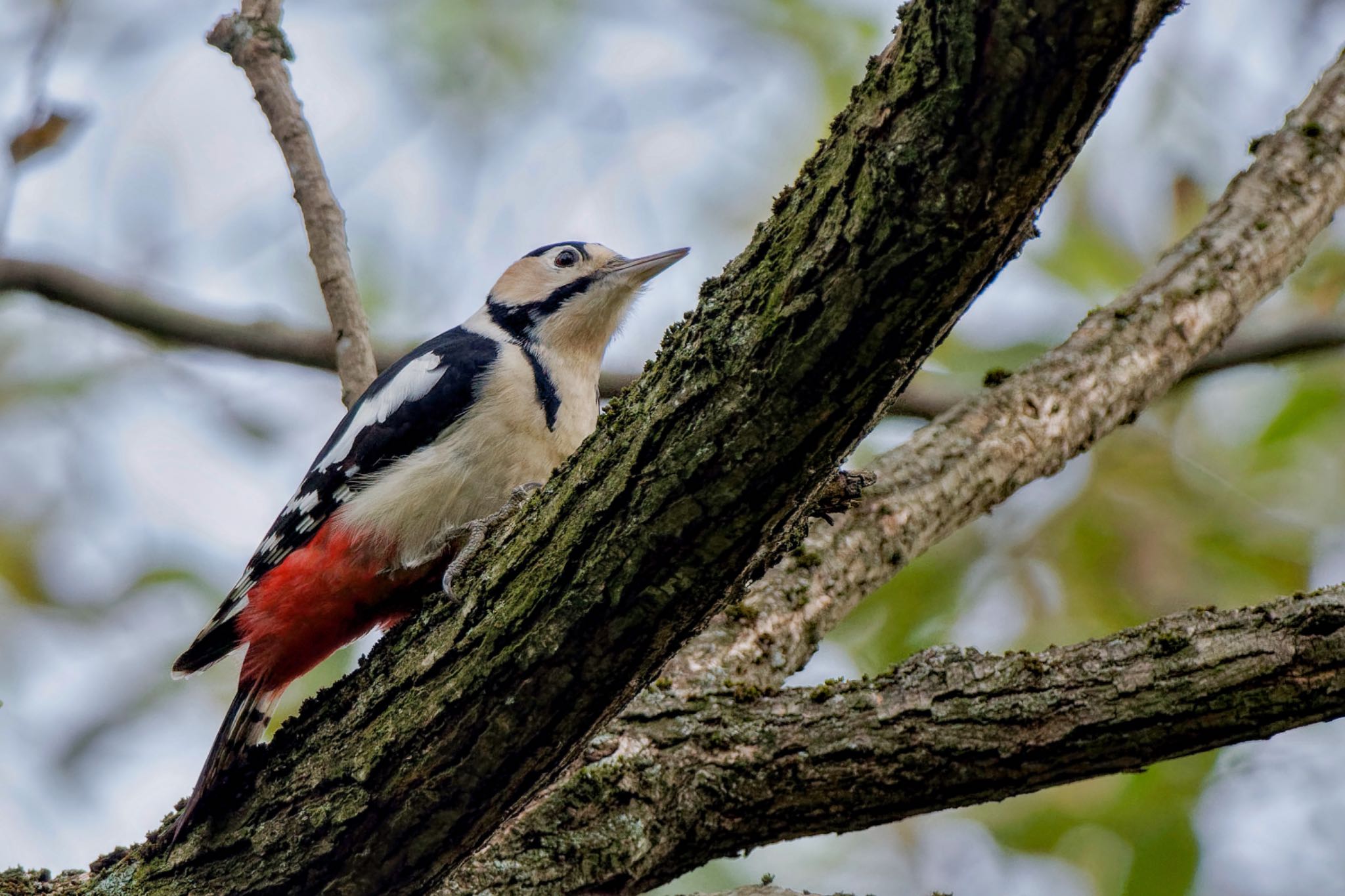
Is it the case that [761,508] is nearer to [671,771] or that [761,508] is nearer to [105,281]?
[671,771]

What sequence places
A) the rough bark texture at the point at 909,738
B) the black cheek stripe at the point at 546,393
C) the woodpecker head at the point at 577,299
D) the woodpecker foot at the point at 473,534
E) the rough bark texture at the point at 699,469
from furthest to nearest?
the woodpecker head at the point at 577,299 < the black cheek stripe at the point at 546,393 < the woodpecker foot at the point at 473,534 < the rough bark texture at the point at 909,738 < the rough bark texture at the point at 699,469

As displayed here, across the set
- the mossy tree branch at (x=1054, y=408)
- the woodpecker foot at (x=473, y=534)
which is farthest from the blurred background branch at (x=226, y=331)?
the woodpecker foot at (x=473, y=534)

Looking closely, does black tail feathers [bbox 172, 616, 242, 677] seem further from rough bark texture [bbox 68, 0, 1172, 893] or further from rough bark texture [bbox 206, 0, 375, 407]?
rough bark texture [bbox 206, 0, 375, 407]

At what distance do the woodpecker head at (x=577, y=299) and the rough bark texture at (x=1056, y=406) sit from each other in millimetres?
1051

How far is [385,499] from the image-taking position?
3.28 m

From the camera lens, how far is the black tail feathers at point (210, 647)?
3.48 metres

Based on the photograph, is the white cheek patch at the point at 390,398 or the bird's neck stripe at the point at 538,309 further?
the bird's neck stripe at the point at 538,309

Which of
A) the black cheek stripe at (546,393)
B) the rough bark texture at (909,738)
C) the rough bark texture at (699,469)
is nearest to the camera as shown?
the rough bark texture at (699,469)

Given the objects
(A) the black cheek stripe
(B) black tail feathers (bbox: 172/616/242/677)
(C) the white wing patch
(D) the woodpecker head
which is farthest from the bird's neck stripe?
(B) black tail feathers (bbox: 172/616/242/677)

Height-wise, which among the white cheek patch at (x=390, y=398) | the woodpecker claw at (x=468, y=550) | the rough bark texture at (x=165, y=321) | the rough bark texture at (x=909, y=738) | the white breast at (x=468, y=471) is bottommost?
the rough bark texture at (x=909, y=738)

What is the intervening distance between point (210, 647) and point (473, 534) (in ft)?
3.52

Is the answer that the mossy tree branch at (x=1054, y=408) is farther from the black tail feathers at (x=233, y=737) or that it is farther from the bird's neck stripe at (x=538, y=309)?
the bird's neck stripe at (x=538, y=309)

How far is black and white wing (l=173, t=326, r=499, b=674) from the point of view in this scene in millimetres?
3461

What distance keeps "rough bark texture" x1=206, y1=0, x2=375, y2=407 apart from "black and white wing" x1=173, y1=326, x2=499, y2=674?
42 centimetres
